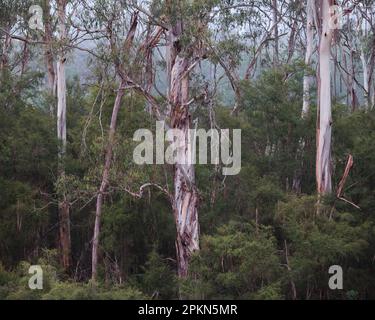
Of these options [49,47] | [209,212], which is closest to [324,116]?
[209,212]

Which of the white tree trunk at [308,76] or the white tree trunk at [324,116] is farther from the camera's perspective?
the white tree trunk at [308,76]

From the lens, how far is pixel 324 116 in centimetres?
1276

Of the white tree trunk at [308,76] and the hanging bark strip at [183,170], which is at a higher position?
the white tree trunk at [308,76]

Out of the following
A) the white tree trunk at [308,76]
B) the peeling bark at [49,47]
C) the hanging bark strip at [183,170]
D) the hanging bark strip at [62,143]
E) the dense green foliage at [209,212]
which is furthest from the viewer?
the white tree trunk at [308,76]

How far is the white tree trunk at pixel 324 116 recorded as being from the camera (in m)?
12.5

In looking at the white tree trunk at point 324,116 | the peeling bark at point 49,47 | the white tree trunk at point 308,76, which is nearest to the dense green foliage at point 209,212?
the white tree trunk at point 308,76

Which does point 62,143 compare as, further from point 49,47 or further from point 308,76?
point 308,76

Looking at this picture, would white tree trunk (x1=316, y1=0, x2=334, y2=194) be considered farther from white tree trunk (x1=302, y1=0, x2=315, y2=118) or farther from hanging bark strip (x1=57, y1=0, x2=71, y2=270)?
hanging bark strip (x1=57, y1=0, x2=71, y2=270)

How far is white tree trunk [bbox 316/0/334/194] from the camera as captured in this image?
41.2ft

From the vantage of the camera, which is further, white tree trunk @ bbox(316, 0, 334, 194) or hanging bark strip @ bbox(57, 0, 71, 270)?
hanging bark strip @ bbox(57, 0, 71, 270)

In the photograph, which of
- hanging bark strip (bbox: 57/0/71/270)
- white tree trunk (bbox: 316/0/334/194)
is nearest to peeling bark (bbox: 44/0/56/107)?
hanging bark strip (bbox: 57/0/71/270)

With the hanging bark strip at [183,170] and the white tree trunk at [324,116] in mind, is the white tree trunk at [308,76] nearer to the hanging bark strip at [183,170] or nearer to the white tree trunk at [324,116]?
the white tree trunk at [324,116]

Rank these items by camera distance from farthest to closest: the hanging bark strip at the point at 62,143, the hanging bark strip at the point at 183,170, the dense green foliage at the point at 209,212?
the hanging bark strip at the point at 62,143 → the hanging bark strip at the point at 183,170 → the dense green foliage at the point at 209,212
